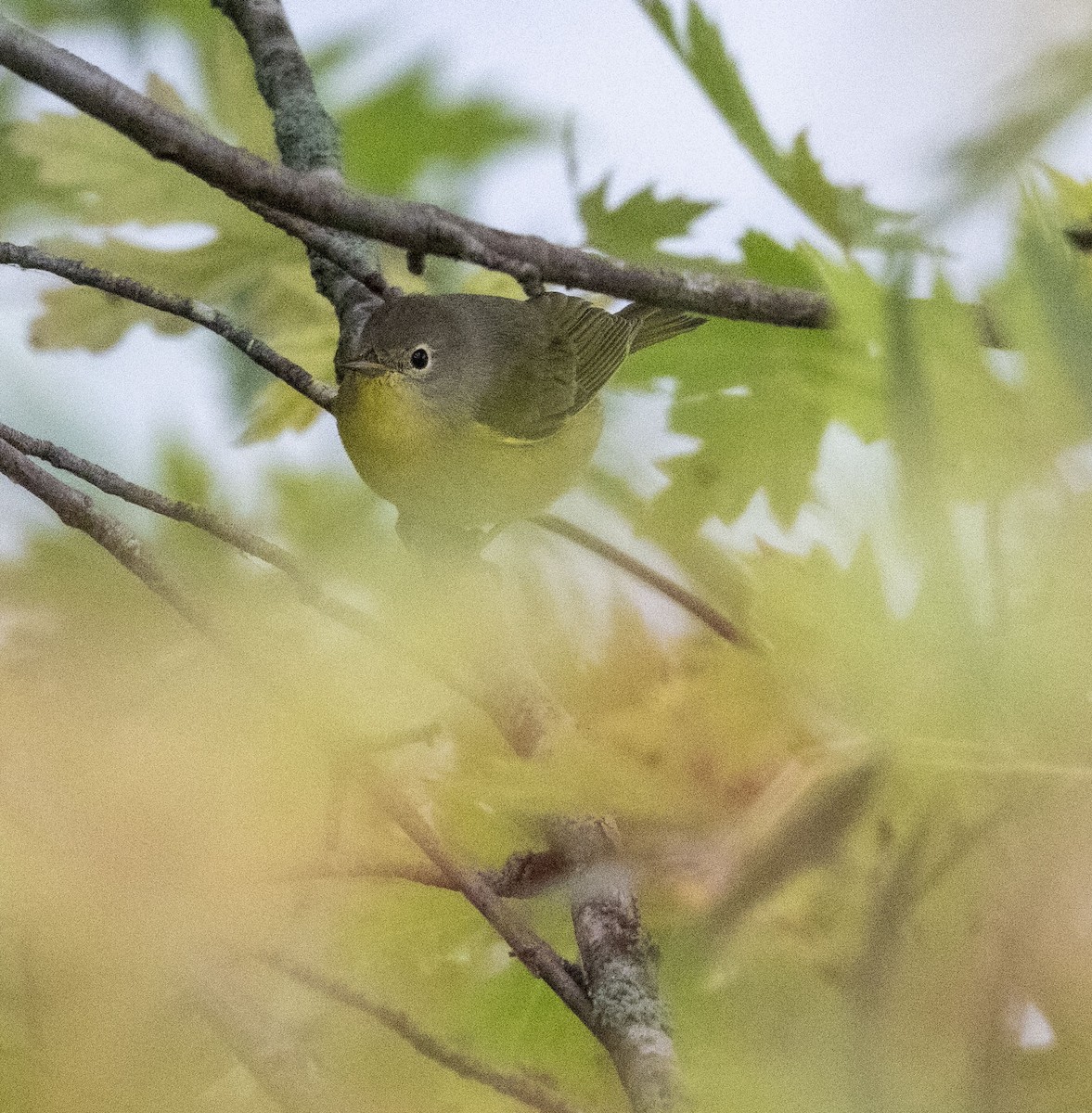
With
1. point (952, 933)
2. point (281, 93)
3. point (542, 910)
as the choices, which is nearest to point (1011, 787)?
point (952, 933)

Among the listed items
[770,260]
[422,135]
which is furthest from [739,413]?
[422,135]

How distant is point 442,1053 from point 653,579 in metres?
0.10

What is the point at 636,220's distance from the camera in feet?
1.65

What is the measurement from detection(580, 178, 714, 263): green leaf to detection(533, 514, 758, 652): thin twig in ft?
0.56

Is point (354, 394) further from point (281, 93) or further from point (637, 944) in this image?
point (637, 944)

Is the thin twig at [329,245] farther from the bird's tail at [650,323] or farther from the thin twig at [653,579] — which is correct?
the bird's tail at [650,323]

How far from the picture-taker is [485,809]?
0.59 feet

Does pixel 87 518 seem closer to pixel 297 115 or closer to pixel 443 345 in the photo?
pixel 297 115

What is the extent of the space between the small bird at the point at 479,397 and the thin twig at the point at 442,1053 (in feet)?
1.03

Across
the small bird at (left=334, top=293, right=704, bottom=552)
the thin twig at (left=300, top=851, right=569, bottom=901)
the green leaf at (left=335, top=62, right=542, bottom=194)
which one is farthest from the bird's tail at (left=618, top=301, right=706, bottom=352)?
the thin twig at (left=300, top=851, right=569, bottom=901)

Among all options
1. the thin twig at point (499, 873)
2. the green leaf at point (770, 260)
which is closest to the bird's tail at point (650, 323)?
the green leaf at point (770, 260)

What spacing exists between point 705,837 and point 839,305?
69mm

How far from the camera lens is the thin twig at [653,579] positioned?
18cm

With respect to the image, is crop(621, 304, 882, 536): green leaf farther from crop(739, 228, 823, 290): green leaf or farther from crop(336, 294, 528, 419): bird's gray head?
crop(336, 294, 528, 419): bird's gray head
